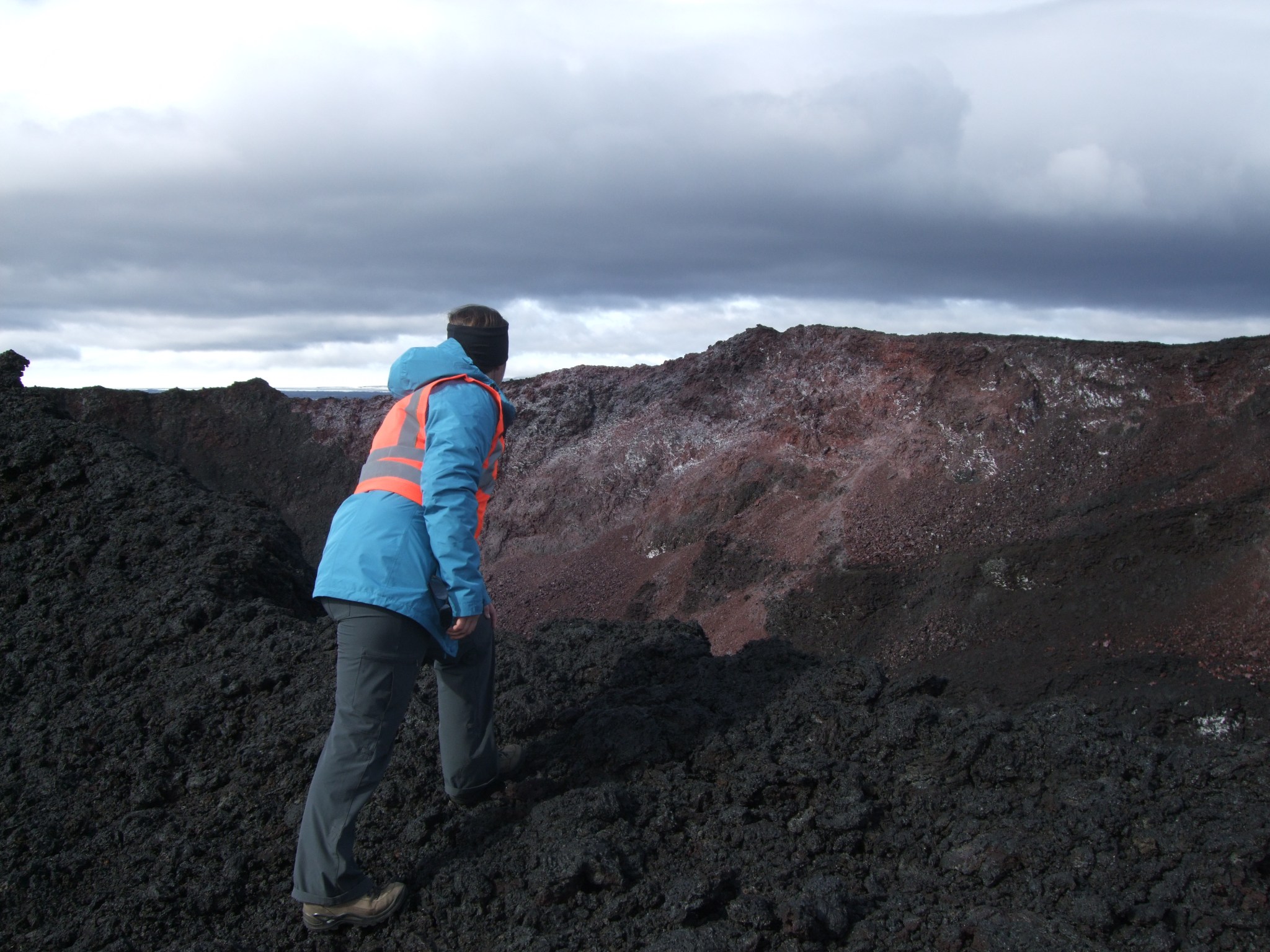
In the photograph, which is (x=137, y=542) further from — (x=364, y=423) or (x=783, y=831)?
(x=364, y=423)

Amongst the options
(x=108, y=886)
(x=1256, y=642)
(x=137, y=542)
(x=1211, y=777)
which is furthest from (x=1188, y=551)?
(x=137, y=542)

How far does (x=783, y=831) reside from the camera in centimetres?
350

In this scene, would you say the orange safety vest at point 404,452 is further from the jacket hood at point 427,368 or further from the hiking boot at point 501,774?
the hiking boot at point 501,774

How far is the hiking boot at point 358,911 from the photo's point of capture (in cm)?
303

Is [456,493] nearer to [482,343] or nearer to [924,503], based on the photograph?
[482,343]

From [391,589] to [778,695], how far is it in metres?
2.14

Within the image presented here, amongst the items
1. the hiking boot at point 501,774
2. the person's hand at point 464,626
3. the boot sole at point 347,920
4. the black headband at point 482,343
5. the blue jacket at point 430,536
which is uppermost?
the black headband at point 482,343

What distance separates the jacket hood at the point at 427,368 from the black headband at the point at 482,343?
10 centimetres

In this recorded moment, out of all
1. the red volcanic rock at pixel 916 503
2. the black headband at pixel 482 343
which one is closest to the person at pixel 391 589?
the black headband at pixel 482 343

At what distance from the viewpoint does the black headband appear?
3447 millimetres

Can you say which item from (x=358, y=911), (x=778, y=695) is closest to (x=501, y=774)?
(x=358, y=911)

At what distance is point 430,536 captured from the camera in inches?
121

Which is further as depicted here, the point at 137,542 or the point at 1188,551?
the point at 1188,551

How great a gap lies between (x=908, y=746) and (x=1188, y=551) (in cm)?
464
